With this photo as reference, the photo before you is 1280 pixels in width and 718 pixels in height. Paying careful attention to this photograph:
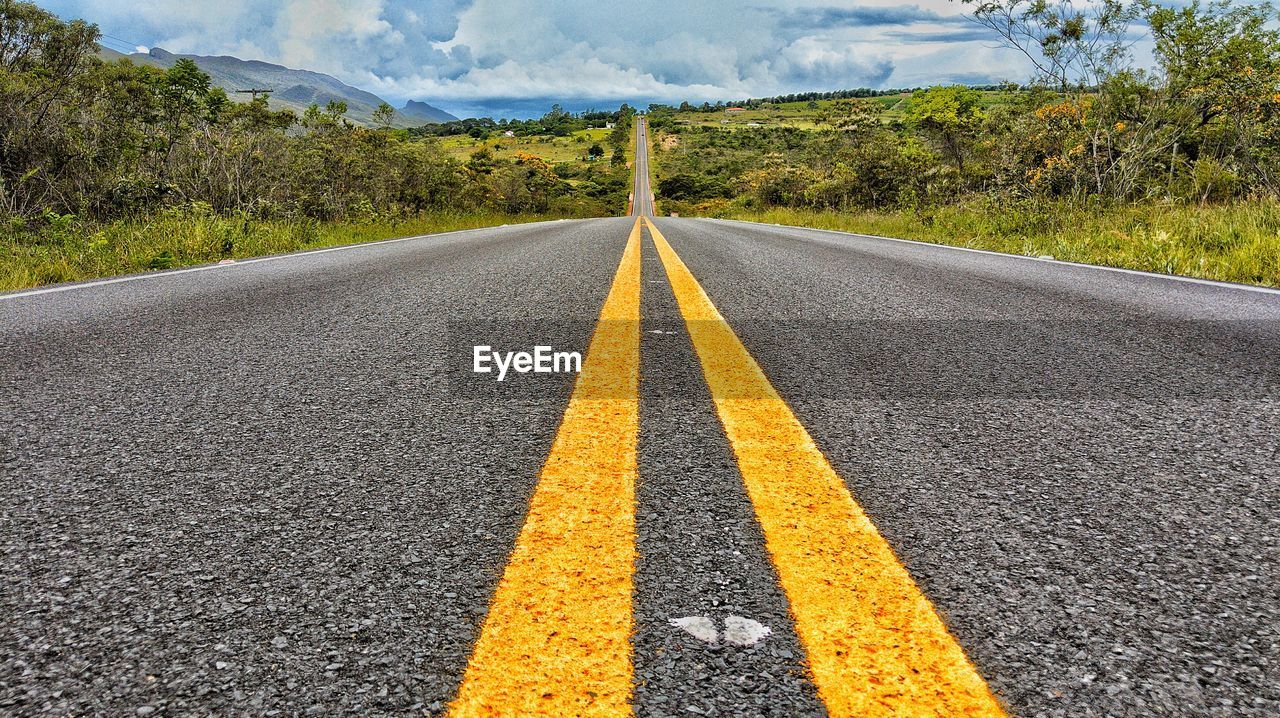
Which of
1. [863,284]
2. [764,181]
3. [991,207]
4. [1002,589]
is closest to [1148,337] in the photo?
[863,284]

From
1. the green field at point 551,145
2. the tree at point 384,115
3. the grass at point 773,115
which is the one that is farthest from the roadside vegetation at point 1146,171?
the grass at point 773,115

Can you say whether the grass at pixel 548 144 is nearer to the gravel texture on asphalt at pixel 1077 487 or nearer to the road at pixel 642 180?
the road at pixel 642 180

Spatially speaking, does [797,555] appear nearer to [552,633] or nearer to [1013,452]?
[552,633]

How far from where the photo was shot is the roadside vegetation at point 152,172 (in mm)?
7410

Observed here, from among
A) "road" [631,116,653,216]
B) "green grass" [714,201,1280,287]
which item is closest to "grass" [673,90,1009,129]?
"road" [631,116,653,216]

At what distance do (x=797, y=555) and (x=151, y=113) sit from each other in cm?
1517

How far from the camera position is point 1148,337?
10.5ft

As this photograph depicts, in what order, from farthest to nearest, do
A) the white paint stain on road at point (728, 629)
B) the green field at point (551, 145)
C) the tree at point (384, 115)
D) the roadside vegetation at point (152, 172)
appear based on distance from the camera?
the green field at point (551, 145) → the tree at point (384, 115) → the roadside vegetation at point (152, 172) → the white paint stain on road at point (728, 629)

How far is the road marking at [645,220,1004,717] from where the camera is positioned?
2.81 ft

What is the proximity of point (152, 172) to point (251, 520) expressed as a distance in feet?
34.1

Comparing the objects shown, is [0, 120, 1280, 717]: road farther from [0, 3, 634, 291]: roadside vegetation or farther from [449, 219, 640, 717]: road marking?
[0, 3, 634, 291]: roadside vegetation

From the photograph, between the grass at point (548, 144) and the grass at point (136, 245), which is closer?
the grass at point (136, 245)

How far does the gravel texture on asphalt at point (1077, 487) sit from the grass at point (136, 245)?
5.76 metres

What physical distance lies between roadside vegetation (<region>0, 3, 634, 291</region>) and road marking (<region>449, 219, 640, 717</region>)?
19.3ft
